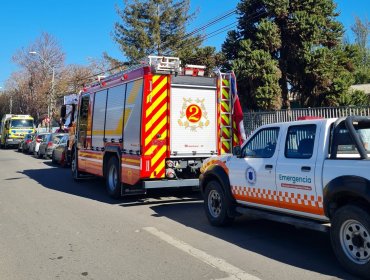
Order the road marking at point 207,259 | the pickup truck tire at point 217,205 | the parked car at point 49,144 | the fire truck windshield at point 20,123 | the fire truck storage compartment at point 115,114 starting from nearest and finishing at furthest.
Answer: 1. the road marking at point 207,259
2. the pickup truck tire at point 217,205
3. the fire truck storage compartment at point 115,114
4. the parked car at point 49,144
5. the fire truck windshield at point 20,123

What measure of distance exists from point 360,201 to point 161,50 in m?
33.9

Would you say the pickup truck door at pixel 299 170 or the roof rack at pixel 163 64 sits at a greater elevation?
the roof rack at pixel 163 64

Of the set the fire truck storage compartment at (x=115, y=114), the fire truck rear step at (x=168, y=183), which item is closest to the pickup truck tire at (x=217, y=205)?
the fire truck rear step at (x=168, y=183)

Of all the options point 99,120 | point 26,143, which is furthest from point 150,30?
point 99,120

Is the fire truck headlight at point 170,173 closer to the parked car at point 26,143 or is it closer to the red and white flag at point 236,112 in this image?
the red and white flag at point 236,112

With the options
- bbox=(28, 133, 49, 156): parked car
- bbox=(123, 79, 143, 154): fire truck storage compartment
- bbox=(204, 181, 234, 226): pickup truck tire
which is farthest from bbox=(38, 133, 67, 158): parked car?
bbox=(204, 181, 234, 226): pickup truck tire

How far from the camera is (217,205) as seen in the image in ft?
24.7

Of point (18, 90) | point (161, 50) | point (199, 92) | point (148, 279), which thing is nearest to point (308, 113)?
point (199, 92)

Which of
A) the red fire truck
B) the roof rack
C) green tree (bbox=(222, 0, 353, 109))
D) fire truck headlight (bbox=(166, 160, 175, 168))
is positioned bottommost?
fire truck headlight (bbox=(166, 160, 175, 168))

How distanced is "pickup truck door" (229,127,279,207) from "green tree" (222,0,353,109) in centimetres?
1435

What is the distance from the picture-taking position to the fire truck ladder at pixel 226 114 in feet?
34.6

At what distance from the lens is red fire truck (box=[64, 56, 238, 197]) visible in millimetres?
9570

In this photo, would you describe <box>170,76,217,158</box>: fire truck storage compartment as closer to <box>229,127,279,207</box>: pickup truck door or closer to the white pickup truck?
the white pickup truck

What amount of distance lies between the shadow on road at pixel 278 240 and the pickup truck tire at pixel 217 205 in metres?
0.14
